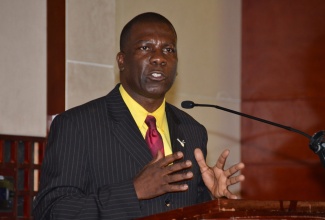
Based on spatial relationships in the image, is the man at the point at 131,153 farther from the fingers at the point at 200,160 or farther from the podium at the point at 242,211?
the podium at the point at 242,211

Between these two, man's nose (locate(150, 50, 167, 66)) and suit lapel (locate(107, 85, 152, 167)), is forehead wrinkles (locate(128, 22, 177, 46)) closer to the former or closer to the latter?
man's nose (locate(150, 50, 167, 66))

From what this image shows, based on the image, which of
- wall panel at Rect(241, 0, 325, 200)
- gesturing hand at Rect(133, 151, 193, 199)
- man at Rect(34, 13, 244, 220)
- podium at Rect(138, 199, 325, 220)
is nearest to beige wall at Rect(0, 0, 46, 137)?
man at Rect(34, 13, 244, 220)

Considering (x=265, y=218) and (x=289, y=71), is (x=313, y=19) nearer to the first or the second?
(x=289, y=71)

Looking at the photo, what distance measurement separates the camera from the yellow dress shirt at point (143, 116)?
321 centimetres

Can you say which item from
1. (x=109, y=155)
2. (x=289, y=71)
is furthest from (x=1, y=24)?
(x=289, y=71)

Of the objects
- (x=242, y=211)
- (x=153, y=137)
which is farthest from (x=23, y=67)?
(x=242, y=211)

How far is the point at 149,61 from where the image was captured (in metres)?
3.20

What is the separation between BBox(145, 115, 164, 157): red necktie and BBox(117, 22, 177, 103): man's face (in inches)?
4.1

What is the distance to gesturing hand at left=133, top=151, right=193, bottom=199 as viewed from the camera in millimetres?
2531

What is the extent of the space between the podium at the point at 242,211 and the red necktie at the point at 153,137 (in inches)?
36.5

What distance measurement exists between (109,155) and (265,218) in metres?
0.99

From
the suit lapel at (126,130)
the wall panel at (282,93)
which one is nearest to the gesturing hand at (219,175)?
the suit lapel at (126,130)

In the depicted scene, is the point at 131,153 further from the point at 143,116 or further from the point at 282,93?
the point at 282,93

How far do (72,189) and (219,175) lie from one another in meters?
0.62
